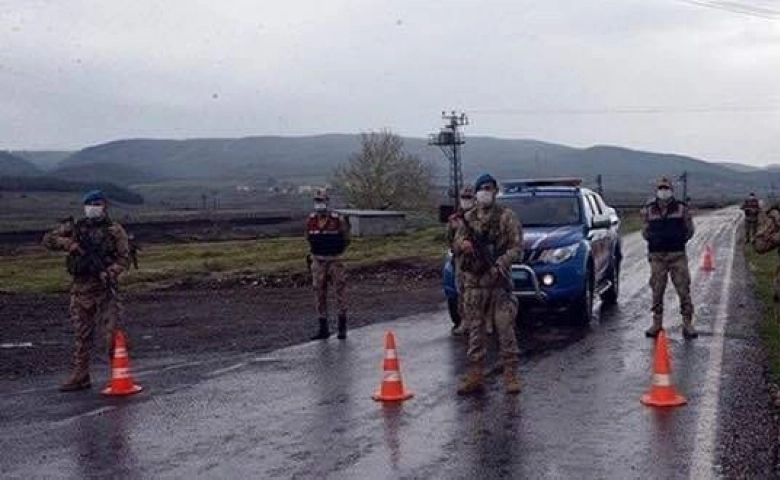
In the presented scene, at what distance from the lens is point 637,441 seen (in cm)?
754

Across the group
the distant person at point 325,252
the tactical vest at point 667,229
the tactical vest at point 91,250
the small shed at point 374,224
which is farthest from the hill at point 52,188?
the tactical vest at point 91,250

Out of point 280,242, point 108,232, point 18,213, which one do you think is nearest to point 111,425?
point 108,232

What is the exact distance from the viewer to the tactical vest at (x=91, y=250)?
10.5 metres

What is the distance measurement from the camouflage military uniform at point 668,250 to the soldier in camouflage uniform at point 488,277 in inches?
152

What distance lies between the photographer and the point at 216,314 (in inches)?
720

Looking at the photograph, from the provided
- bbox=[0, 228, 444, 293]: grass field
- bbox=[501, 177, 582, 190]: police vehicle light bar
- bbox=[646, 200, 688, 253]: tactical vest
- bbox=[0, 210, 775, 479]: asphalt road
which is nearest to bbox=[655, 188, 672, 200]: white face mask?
bbox=[646, 200, 688, 253]: tactical vest

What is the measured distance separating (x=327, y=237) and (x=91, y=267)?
3979mm

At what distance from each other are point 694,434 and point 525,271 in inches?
235

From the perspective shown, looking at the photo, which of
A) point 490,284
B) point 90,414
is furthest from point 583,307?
point 90,414

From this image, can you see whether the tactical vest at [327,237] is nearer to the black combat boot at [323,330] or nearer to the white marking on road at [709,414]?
the black combat boot at [323,330]

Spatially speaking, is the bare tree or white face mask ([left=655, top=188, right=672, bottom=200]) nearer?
white face mask ([left=655, top=188, right=672, bottom=200])

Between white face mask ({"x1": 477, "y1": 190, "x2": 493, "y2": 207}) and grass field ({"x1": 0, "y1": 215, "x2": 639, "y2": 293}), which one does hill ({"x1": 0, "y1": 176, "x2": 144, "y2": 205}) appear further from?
white face mask ({"x1": 477, "y1": 190, "x2": 493, "y2": 207})

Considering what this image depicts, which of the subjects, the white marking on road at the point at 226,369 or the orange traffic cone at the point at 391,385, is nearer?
the orange traffic cone at the point at 391,385

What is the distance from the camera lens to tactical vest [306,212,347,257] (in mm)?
13844
